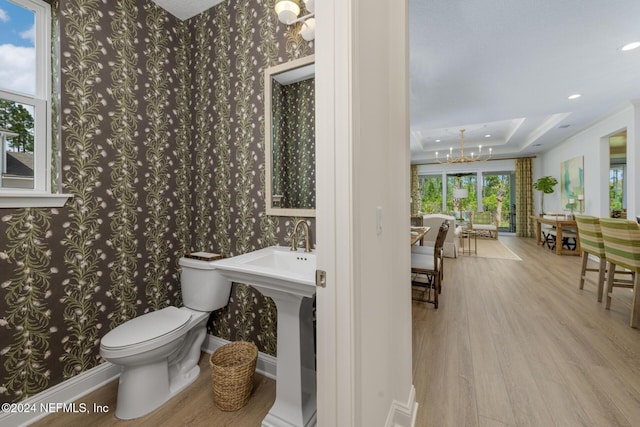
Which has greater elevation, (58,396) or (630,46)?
(630,46)

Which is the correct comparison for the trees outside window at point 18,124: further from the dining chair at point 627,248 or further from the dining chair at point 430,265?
the dining chair at point 627,248

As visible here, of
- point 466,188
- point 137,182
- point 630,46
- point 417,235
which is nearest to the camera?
point 137,182

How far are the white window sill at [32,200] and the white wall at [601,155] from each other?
636cm

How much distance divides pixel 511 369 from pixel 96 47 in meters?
3.46

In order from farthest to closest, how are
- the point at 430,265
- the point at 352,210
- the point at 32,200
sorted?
the point at 430,265 < the point at 32,200 < the point at 352,210

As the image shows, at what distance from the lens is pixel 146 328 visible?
5.01ft

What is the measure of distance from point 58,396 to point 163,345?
0.72 meters

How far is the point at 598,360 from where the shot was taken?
6.22ft

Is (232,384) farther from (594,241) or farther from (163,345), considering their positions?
(594,241)

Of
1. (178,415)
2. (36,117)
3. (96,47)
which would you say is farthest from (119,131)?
(178,415)

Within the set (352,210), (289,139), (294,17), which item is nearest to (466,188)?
(289,139)

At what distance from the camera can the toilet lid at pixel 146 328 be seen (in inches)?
55.2

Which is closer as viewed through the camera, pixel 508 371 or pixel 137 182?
pixel 508 371

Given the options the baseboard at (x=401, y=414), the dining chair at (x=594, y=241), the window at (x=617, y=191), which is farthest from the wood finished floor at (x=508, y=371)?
the window at (x=617, y=191)
